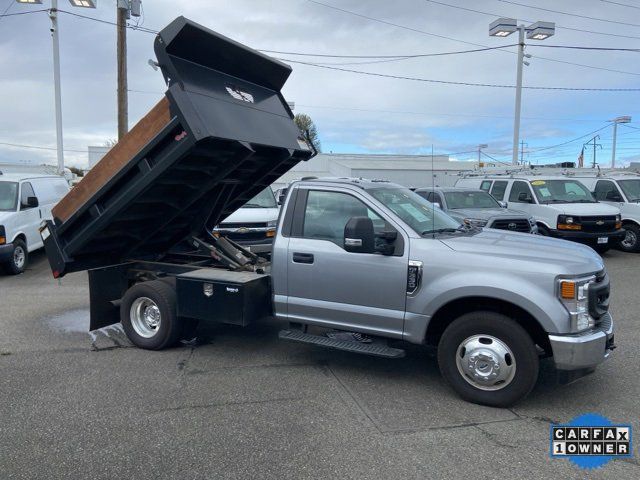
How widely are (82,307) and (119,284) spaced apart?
224 centimetres

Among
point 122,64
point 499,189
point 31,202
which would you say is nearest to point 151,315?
point 31,202

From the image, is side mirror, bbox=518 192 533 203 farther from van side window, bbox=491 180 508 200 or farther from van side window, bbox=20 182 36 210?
van side window, bbox=20 182 36 210

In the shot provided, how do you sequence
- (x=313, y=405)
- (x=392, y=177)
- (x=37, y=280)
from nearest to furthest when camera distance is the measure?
(x=313, y=405), (x=37, y=280), (x=392, y=177)

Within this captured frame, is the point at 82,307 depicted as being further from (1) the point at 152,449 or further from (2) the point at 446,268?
(2) the point at 446,268

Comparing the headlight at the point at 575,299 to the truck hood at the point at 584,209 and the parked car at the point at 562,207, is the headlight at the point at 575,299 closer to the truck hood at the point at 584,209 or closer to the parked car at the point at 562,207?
the parked car at the point at 562,207

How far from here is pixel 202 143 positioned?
5012 millimetres

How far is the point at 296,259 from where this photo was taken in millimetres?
5363

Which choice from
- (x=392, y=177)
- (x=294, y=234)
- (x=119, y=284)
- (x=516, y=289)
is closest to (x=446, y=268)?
(x=516, y=289)

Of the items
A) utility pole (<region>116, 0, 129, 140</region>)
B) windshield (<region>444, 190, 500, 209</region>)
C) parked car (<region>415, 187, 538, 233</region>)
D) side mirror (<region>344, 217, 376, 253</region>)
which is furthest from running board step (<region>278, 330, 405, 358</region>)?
utility pole (<region>116, 0, 129, 140</region>)

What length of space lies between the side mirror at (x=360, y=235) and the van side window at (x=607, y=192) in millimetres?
12154

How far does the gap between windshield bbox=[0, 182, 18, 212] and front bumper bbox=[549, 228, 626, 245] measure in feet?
40.9

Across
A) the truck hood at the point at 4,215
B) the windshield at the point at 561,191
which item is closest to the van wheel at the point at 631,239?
the windshield at the point at 561,191

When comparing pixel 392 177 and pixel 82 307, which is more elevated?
pixel 392 177

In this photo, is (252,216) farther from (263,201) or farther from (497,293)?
(497,293)
